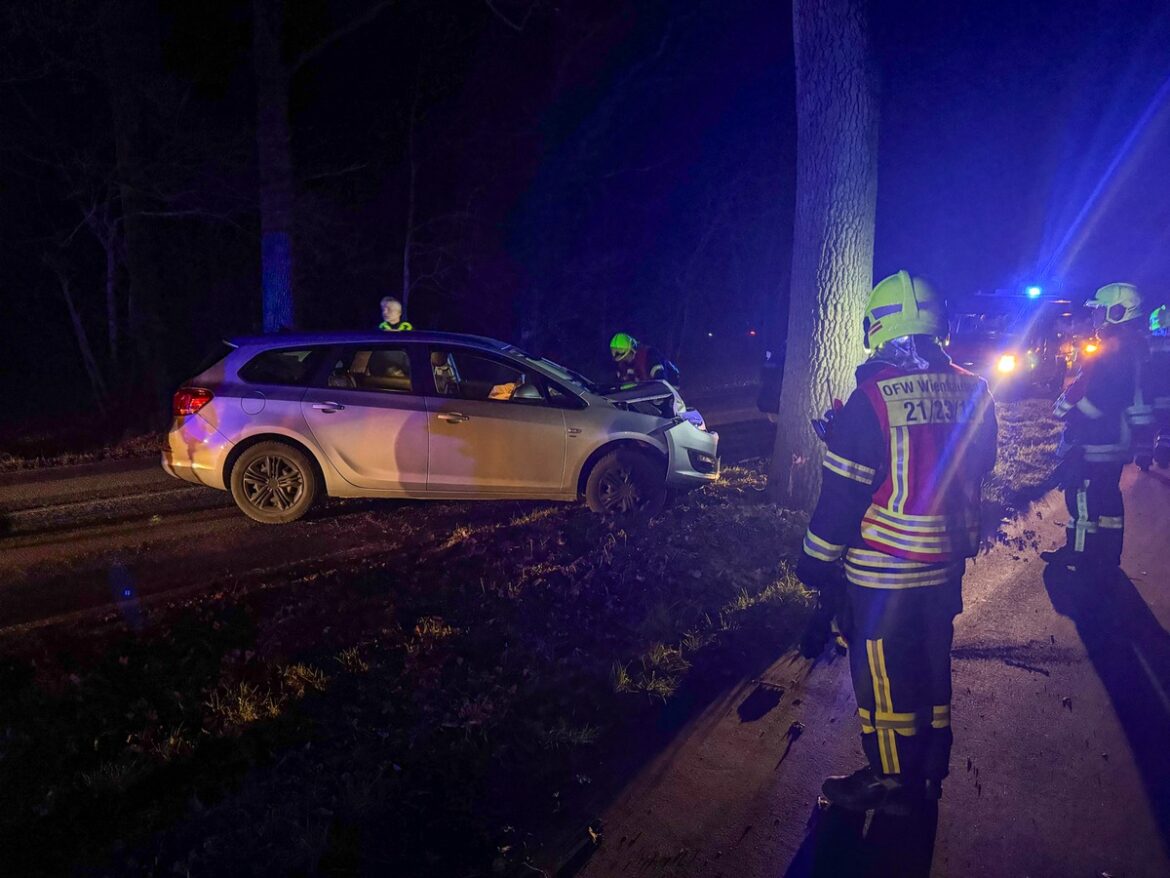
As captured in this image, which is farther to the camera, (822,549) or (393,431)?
(393,431)

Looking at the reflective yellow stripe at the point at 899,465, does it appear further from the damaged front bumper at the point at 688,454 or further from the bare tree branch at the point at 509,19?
the bare tree branch at the point at 509,19

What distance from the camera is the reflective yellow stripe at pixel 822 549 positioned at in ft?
10.3

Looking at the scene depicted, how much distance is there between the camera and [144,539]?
252 inches

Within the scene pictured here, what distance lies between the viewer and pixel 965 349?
1603 cm

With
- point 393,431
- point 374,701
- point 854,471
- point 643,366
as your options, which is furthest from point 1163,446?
point 374,701

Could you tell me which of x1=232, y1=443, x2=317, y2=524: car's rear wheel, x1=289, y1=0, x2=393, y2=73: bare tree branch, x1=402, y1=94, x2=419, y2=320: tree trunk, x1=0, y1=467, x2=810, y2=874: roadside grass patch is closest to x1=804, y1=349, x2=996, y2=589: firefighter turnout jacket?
x1=0, y1=467, x2=810, y2=874: roadside grass patch

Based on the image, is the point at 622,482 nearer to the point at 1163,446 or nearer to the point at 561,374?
the point at 561,374

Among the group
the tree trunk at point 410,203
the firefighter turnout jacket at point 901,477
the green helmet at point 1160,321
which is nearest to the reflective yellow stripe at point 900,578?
the firefighter turnout jacket at point 901,477

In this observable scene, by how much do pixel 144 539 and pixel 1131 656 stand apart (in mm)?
7023

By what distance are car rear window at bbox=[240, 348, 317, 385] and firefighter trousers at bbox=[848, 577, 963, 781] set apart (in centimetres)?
505

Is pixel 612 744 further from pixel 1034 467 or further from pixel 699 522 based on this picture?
pixel 1034 467

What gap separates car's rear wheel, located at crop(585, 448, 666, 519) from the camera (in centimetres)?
698

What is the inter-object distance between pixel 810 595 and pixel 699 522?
150 centimetres

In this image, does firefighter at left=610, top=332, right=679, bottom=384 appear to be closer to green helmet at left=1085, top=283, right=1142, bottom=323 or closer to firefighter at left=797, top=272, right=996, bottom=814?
green helmet at left=1085, top=283, right=1142, bottom=323
